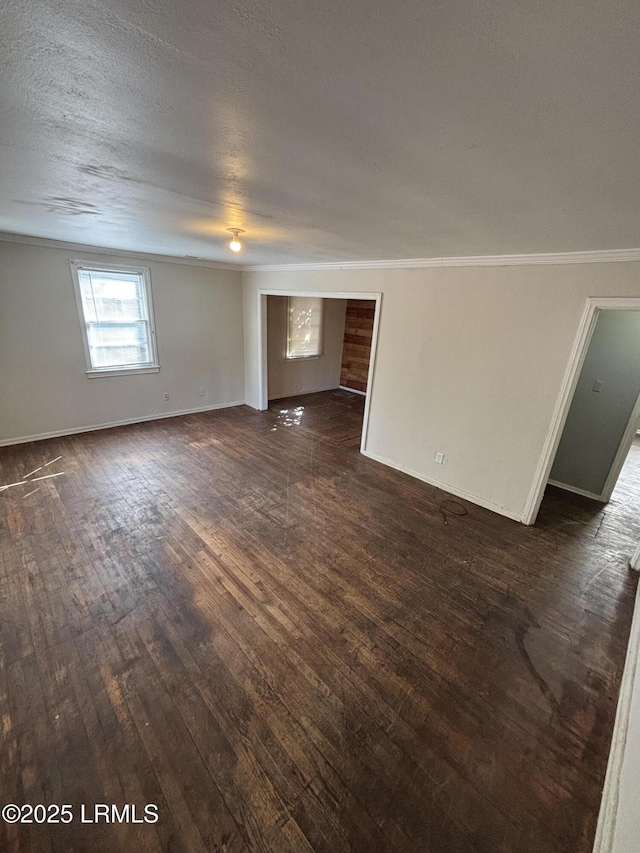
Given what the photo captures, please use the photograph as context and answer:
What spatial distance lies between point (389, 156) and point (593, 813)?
277cm

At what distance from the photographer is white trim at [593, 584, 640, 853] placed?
50.7 inches

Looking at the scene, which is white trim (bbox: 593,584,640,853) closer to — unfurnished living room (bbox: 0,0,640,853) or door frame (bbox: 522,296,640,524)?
unfurnished living room (bbox: 0,0,640,853)

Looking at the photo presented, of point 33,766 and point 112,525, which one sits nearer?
point 33,766

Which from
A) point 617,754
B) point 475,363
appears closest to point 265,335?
point 475,363

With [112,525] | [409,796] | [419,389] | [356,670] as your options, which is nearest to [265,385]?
[419,389]

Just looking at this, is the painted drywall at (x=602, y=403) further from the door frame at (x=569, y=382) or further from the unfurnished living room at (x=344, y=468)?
the door frame at (x=569, y=382)

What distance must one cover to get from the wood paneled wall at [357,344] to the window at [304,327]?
0.78 metres

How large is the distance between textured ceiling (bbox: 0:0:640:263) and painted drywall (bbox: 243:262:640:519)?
95 cm

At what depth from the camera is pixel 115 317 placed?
4805 mm

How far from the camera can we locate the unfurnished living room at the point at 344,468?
0.84 m

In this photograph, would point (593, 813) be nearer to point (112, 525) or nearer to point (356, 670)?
point (356, 670)

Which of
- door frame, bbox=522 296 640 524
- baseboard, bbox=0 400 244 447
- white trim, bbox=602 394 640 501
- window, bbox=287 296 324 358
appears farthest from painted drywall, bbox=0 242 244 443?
white trim, bbox=602 394 640 501

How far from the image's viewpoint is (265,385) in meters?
6.17

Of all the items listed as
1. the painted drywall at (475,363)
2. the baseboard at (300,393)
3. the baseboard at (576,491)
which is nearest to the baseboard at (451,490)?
the painted drywall at (475,363)
